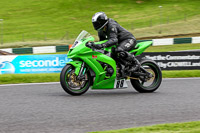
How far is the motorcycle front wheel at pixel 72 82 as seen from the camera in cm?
707

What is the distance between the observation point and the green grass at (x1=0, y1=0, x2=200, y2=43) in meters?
34.3

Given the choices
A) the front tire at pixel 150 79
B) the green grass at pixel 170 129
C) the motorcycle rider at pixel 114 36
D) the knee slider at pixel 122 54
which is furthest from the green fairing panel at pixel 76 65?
the green grass at pixel 170 129

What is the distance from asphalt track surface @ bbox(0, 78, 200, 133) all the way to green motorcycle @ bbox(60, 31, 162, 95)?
0.72 ft

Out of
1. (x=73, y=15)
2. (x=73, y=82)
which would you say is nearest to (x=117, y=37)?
(x=73, y=82)

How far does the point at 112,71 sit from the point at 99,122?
2.45 meters

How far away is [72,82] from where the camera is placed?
23.7ft

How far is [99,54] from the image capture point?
24.5 feet

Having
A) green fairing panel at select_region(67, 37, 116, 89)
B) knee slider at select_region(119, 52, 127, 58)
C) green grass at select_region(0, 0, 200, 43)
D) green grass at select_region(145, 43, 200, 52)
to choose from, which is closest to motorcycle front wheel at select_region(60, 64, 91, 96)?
green fairing panel at select_region(67, 37, 116, 89)

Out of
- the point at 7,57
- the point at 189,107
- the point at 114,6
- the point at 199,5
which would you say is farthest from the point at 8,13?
the point at 189,107

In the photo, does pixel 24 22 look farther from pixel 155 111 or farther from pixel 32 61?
pixel 155 111

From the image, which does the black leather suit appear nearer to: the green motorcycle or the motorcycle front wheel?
the green motorcycle

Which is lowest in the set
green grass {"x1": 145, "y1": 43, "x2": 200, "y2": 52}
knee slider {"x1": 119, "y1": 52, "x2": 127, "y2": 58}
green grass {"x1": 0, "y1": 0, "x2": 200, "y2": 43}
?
knee slider {"x1": 119, "y1": 52, "x2": 127, "y2": 58}

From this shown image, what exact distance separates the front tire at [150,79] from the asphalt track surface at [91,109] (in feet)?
0.52

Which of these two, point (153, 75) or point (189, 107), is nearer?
point (189, 107)
